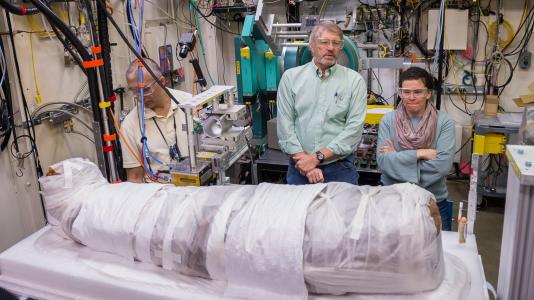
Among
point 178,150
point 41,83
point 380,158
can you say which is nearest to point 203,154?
point 178,150

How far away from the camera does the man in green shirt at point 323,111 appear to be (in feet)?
8.20

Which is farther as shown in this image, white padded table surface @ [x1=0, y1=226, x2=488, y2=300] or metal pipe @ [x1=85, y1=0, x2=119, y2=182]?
metal pipe @ [x1=85, y1=0, x2=119, y2=182]

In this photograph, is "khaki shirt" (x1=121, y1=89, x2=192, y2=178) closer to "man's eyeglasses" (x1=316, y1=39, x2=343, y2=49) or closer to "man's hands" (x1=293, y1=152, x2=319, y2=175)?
"man's hands" (x1=293, y1=152, x2=319, y2=175)

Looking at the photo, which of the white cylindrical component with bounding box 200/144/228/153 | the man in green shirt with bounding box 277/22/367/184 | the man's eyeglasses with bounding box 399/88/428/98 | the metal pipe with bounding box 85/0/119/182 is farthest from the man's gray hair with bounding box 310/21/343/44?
the metal pipe with bounding box 85/0/119/182

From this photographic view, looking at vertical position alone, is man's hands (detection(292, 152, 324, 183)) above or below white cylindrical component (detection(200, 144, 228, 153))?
below

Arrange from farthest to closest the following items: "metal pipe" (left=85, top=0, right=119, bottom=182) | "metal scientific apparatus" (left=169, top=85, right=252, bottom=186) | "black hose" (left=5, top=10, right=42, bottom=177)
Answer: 1. "black hose" (left=5, top=10, right=42, bottom=177)
2. "metal scientific apparatus" (left=169, top=85, right=252, bottom=186)
3. "metal pipe" (left=85, top=0, right=119, bottom=182)

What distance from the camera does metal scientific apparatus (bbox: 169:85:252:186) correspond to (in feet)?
6.49

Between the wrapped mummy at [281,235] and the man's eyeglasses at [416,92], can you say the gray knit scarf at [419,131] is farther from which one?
the wrapped mummy at [281,235]

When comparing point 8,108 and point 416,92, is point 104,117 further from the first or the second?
point 416,92

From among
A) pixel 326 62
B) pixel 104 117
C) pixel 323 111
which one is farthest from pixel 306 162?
pixel 104 117

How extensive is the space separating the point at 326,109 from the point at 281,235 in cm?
136

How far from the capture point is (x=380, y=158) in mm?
2381

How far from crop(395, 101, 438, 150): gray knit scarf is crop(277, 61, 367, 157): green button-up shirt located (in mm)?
237

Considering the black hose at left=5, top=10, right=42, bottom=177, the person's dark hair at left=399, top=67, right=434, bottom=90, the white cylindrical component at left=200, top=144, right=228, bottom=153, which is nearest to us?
the white cylindrical component at left=200, top=144, right=228, bottom=153
